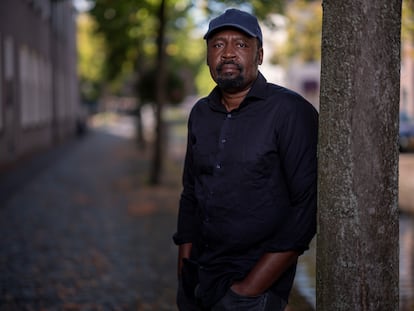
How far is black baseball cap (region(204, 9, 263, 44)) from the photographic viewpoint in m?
2.56

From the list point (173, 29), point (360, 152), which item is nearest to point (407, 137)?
point (173, 29)

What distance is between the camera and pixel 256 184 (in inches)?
Answer: 98.4

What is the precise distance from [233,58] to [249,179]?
0.44 m

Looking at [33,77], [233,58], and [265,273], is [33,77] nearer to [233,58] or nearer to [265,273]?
[233,58]

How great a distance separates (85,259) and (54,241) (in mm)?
1153

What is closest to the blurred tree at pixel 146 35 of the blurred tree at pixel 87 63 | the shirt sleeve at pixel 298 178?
the shirt sleeve at pixel 298 178

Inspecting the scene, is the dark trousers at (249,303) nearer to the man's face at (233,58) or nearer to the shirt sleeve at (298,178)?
the shirt sleeve at (298,178)

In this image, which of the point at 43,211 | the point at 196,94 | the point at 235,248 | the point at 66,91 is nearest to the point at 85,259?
the point at 43,211

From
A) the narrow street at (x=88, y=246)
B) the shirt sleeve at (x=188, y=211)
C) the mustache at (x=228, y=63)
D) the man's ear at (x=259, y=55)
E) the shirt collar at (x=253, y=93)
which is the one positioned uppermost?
the man's ear at (x=259, y=55)

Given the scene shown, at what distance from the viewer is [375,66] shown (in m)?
2.18

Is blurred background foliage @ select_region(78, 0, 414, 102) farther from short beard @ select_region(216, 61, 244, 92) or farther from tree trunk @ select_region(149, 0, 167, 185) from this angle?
short beard @ select_region(216, 61, 244, 92)

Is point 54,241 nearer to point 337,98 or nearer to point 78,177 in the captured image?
point 337,98

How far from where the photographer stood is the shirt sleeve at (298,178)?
8.07 feet

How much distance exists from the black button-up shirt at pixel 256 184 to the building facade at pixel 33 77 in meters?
12.6
